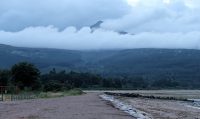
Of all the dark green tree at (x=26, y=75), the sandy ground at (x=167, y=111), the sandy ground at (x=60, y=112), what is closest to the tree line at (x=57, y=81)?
the dark green tree at (x=26, y=75)

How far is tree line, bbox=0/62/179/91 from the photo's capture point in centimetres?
9400

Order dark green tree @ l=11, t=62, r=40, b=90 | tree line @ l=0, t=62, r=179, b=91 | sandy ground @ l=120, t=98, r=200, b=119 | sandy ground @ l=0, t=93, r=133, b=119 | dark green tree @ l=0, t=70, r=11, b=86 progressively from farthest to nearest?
dark green tree @ l=11, t=62, r=40, b=90
tree line @ l=0, t=62, r=179, b=91
dark green tree @ l=0, t=70, r=11, b=86
sandy ground @ l=120, t=98, r=200, b=119
sandy ground @ l=0, t=93, r=133, b=119

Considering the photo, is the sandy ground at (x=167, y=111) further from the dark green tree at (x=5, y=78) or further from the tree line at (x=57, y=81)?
the dark green tree at (x=5, y=78)

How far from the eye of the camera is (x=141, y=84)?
194750 millimetres

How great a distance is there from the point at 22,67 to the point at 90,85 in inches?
2598

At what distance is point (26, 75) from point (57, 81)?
30.3 metres

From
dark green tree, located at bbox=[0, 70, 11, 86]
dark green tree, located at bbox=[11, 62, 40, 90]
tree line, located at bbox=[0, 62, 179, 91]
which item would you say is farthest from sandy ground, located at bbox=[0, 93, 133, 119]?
dark green tree, located at bbox=[11, 62, 40, 90]

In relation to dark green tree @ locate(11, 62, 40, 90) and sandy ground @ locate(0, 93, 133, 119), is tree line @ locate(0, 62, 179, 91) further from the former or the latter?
sandy ground @ locate(0, 93, 133, 119)

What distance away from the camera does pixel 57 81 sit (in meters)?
125

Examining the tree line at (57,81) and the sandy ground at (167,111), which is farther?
the tree line at (57,81)

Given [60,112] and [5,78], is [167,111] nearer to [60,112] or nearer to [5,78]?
[60,112]

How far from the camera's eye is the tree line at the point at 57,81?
94.0 m

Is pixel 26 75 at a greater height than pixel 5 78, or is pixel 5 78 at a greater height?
pixel 26 75

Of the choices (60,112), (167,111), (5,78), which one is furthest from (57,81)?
(60,112)
